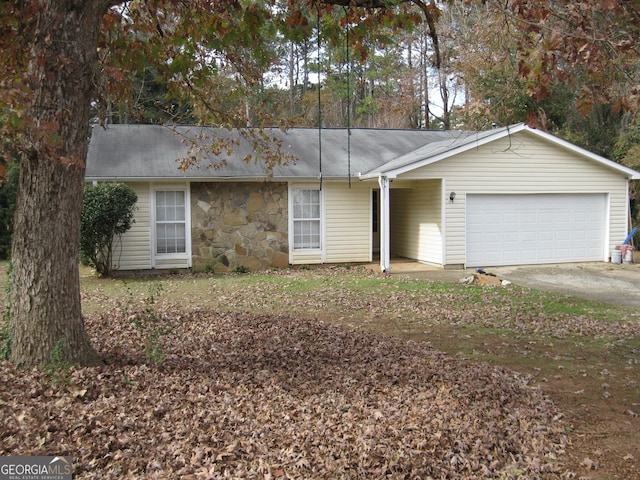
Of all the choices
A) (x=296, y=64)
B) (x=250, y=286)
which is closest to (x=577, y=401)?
(x=250, y=286)

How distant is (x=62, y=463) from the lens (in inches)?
129

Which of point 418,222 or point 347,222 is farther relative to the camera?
point 418,222

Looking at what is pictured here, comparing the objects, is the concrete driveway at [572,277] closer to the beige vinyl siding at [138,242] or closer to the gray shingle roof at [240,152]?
the gray shingle roof at [240,152]

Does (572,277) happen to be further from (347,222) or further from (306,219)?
(306,219)

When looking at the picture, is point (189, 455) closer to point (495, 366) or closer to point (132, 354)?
point (132, 354)

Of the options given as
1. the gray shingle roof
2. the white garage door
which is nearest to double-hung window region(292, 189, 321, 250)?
the gray shingle roof

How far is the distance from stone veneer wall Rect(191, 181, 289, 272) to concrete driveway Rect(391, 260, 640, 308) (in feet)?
11.0

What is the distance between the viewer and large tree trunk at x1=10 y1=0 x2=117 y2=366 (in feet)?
15.2

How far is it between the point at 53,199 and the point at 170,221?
940 cm

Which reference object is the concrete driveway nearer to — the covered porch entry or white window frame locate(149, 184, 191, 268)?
the covered porch entry

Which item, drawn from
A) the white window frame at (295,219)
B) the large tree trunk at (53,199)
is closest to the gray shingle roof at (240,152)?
the white window frame at (295,219)

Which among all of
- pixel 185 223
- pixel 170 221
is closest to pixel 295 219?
pixel 185 223

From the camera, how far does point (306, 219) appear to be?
14844 mm

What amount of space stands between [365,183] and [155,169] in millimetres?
5659
